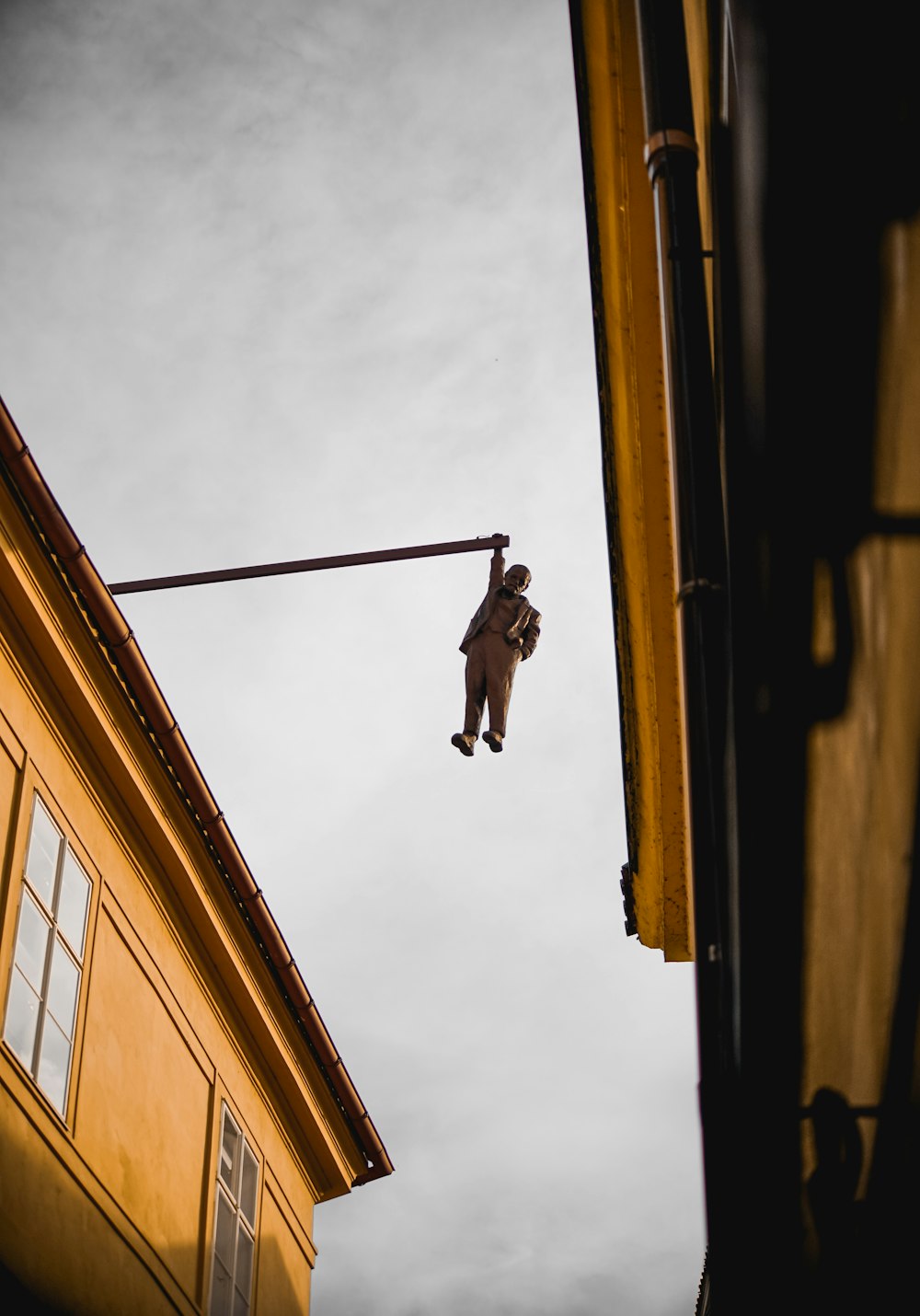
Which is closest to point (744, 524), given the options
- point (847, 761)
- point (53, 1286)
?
point (847, 761)

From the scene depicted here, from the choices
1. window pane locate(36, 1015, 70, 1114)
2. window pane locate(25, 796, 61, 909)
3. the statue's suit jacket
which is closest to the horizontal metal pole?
the statue's suit jacket

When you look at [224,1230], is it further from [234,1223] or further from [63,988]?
[63,988]

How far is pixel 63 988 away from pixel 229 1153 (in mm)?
3310

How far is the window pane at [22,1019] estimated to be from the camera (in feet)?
25.4

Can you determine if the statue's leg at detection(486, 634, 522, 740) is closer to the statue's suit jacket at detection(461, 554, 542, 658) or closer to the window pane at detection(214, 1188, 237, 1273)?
the statue's suit jacket at detection(461, 554, 542, 658)

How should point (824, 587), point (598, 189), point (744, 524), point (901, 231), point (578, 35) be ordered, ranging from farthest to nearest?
point (598, 189), point (578, 35), point (744, 524), point (824, 587), point (901, 231)

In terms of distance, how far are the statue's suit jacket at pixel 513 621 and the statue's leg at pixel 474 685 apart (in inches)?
2.8

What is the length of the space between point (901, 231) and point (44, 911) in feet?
23.0

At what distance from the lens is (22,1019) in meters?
7.91

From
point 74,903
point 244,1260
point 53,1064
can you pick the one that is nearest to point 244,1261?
point 244,1260

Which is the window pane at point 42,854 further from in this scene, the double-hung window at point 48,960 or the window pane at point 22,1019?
the window pane at point 22,1019

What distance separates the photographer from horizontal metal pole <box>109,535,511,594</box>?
9086 millimetres

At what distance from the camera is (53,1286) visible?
7.60 metres

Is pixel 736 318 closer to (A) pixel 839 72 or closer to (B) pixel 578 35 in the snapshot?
(A) pixel 839 72
